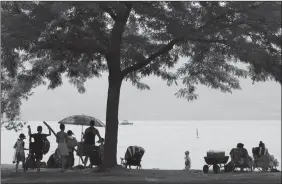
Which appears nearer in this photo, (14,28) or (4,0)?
(14,28)

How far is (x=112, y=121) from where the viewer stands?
18.0 meters

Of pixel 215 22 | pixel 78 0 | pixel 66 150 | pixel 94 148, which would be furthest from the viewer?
pixel 94 148

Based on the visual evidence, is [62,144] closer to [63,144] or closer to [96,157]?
[63,144]

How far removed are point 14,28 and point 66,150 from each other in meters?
4.51

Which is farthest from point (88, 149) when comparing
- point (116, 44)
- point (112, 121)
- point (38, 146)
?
point (116, 44)

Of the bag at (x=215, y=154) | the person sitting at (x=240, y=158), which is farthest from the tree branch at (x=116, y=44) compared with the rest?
the person sitting at (x=240, y=158)

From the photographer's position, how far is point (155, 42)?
19.0m

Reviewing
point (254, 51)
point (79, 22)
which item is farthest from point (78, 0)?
point (254, 51)

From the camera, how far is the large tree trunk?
58.7ft

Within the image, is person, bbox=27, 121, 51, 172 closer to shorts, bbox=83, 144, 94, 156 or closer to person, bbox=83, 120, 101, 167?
person, bbox=83, 120, 101, 167

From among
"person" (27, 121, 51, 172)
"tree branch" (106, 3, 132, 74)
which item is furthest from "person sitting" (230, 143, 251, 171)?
"person" (27, 121, 51, 172)

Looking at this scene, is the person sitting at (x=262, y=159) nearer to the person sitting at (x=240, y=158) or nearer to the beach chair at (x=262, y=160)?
the beach chair at (x=262, y=160)

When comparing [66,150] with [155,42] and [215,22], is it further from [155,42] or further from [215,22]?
[215,22]

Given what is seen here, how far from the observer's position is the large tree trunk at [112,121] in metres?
17.9
